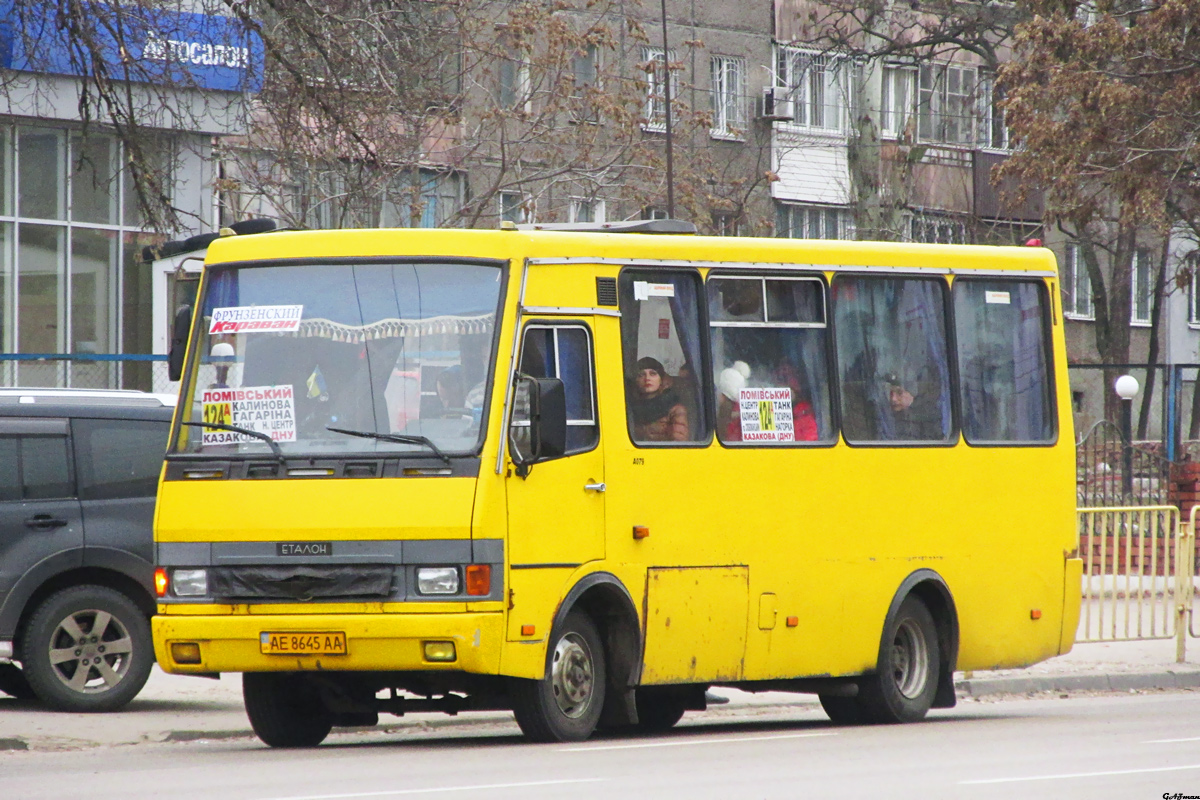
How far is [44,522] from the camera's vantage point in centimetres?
1354

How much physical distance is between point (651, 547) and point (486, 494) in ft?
4.77

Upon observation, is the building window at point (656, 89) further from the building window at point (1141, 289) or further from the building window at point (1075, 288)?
the building window at point (1141, 289)

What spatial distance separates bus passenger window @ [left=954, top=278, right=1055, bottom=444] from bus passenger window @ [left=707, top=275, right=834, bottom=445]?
4.58 feet

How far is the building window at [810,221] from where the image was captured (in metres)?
43.2

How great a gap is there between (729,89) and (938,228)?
5162mm

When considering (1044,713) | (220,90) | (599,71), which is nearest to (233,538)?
(1044,713)

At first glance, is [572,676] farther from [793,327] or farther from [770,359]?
[793,327]

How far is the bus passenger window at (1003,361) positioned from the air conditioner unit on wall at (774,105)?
27.9m

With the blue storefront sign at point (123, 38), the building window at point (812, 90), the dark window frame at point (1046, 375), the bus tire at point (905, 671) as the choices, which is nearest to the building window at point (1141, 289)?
the building window at point (812, 90)

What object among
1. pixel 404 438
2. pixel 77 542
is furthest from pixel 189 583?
pixel 77 542

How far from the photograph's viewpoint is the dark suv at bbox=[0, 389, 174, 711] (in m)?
13.4

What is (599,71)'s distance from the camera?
87.7 ft

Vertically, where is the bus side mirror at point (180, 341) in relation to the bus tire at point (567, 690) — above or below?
above

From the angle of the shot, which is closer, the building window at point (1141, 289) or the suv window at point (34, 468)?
the suv window at point (34, 468)
